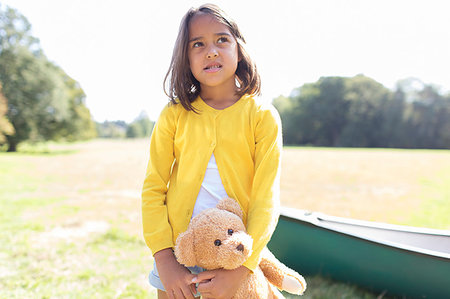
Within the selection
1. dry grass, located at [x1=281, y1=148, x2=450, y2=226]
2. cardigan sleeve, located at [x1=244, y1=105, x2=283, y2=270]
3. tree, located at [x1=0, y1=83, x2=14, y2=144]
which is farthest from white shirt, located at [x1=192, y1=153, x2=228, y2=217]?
tree, located at [x1=0, y1=83, x2=14, y2=144]

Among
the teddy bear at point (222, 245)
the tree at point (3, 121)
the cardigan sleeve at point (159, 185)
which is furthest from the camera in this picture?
the tree at point (3, 121)

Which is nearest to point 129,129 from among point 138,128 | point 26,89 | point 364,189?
point 138,128

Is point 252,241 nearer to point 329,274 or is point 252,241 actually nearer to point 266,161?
point 266,161

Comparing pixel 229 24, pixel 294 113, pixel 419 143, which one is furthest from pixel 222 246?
pixel 294 113

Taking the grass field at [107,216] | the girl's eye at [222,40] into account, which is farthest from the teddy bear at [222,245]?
the grass field at [107,216]

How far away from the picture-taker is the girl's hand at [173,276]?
1270 millimetres

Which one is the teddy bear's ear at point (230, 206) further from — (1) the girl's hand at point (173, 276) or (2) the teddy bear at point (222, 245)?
(1) the girl's hand at point (173, 276)

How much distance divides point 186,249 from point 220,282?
167mm

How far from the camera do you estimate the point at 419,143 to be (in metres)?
33.1

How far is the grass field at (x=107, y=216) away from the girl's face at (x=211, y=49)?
6.67 feet

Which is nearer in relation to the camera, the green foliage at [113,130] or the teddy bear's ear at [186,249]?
the teddy bear's ear at [186,249]

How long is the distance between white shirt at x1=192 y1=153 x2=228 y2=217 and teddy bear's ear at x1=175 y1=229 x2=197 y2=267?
0.58 ft

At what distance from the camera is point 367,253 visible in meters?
2.54

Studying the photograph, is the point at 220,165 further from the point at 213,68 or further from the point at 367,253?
the point at 367,253
